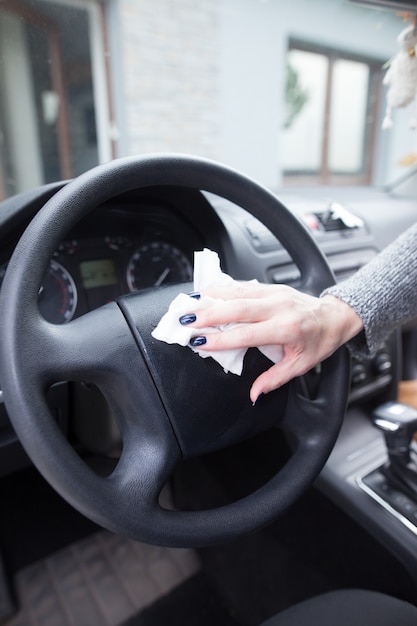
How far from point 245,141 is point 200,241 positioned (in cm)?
326

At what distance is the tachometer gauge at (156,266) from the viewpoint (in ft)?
3.01

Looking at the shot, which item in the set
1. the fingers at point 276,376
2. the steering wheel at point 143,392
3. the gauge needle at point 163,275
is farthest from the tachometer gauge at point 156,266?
the fingers at point 276,376

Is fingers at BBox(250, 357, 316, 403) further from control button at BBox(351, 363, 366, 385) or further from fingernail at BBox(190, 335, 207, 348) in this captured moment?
control button at BBox(351, 363, 366, 385)

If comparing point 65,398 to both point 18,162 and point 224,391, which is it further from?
point 18,162

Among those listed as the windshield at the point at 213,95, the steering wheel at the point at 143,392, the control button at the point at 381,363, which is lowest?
the control button at the point at 381,363

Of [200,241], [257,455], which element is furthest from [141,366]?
[257,455]

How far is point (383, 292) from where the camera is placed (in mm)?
660

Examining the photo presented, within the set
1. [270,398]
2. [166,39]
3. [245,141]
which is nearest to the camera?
[270,398]

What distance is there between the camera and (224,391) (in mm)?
593

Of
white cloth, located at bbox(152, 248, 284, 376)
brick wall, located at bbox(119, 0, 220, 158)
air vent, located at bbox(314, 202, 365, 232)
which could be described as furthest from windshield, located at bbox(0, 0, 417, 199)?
white cloth, located at bbox(152, 248, 284, 376)

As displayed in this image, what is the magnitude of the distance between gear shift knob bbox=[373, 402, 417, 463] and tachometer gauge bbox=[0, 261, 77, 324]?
581mm

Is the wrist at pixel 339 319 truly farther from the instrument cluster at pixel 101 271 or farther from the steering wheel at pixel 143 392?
the instrument cluster at pixel 101 271

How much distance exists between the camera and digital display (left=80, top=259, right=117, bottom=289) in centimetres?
87

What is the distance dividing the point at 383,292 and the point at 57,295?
21.2 inches
